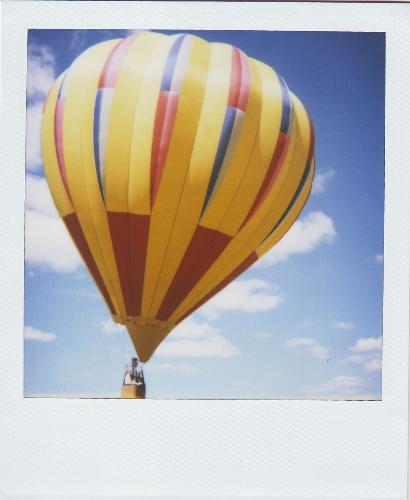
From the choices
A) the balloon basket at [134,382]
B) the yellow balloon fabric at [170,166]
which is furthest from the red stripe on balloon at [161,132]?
the balloon basket at [134,382]

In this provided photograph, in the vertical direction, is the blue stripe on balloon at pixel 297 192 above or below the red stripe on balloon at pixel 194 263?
above

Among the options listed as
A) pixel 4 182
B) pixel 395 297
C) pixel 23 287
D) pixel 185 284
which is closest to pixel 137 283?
pixel 185 284

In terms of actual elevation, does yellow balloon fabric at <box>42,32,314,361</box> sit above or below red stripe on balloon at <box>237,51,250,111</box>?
below

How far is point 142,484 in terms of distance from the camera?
252 centimetres

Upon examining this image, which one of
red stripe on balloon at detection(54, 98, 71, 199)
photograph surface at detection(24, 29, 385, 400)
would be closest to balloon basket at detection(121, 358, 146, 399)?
photograph surface at detection(24, 29, 385, 400)

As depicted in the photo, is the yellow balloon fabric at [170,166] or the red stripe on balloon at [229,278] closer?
the yellow balloon fabric at [170,166]

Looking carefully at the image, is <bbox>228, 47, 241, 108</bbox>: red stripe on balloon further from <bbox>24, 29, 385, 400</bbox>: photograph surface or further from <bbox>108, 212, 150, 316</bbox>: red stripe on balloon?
<bbox>108, 212, 150, 316</bbox>: red stripe on balloon

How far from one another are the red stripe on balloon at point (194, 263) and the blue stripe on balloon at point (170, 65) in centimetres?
46

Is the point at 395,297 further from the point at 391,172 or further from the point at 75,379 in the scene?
the point at 75,379

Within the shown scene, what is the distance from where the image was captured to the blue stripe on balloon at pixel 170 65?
2465mm

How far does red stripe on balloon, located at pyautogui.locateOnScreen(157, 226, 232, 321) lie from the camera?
2.55m

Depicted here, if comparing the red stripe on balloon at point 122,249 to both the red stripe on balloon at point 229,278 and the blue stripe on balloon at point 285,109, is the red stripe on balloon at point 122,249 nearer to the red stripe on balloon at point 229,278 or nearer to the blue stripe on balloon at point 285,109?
the red stripe on balloon at point 229,278

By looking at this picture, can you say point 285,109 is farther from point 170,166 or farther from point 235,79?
point 170,166

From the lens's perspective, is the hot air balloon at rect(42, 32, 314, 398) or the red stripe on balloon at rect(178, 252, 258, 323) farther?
the red stripe on balloon at rect(178, 252, 258, 323)
